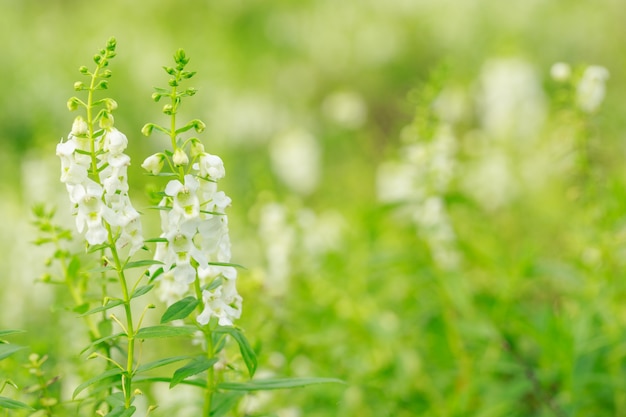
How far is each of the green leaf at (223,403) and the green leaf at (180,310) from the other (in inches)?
10.9

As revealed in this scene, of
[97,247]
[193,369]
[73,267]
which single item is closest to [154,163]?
[97,247]

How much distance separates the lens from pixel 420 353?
3.19m

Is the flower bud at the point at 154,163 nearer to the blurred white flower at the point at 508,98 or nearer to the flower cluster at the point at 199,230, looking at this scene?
the flower cluster at the point at 199,230

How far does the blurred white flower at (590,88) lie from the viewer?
A: 2.77 meters

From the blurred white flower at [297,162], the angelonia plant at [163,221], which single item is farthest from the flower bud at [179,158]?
the blurred white flower at [297,162]

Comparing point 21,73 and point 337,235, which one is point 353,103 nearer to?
point 337,235

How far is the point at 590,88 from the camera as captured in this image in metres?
2.78

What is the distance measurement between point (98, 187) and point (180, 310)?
29 cm

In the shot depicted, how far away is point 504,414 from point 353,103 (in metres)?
2.88

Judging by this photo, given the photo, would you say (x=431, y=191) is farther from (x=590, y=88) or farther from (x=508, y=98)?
(x=508, y=98)

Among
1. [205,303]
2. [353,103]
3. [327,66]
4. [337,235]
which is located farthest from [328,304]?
[327,66]

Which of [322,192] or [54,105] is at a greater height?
[54,105]

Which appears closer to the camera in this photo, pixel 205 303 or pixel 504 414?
pixel 205 303

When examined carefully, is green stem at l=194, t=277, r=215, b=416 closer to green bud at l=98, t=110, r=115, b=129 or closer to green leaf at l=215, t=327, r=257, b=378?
green leaf at l=215, t=327, r=257, b=378
